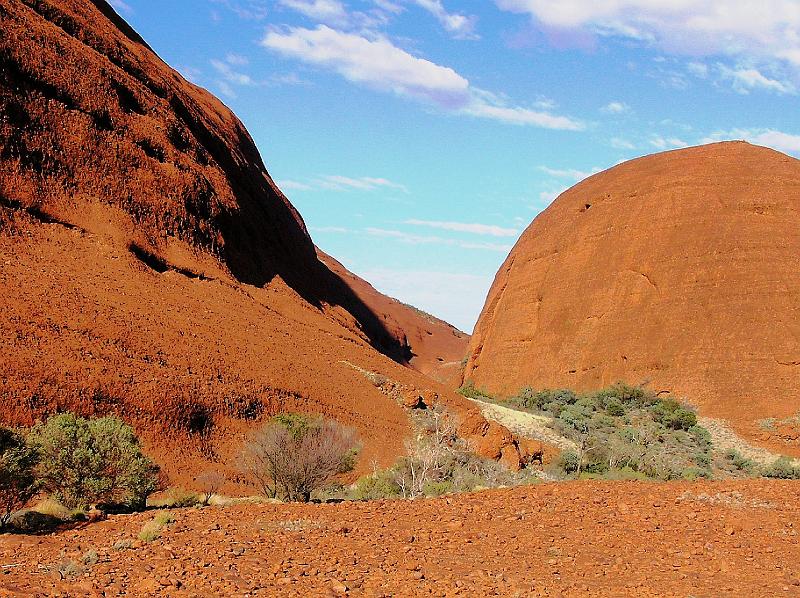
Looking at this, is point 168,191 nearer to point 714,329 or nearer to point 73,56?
point 73,56

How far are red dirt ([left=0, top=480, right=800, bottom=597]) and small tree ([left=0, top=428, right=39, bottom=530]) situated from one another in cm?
195

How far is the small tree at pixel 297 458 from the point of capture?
13953 mm

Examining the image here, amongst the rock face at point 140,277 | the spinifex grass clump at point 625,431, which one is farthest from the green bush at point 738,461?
the rock face at point 140,277

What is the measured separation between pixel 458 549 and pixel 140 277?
1763 centimetres

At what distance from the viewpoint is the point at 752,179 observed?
38.6 m

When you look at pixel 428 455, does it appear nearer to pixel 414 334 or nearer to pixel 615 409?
pixel 615 409

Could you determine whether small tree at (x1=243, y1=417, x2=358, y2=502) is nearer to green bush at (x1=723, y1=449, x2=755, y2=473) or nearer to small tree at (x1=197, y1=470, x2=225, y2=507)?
small tree at (x1=197, y1=470, x2=225, y2=507)

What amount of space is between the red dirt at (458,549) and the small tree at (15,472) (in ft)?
6.38

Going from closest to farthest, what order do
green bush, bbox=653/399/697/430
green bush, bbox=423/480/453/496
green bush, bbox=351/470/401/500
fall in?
green bush, bbox=423/480/453/496 → green bush, bbox=351/470/401/500 → green bush, bbox=653/399/697/430

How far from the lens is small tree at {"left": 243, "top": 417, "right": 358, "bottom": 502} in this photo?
549 inches

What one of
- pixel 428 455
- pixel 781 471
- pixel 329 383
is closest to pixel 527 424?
pixel 781 471

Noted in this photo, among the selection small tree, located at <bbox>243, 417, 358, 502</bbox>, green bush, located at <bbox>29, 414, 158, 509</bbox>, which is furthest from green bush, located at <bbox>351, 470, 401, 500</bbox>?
green bush, located at <bbox>29, 414, 158, 509</bbox>

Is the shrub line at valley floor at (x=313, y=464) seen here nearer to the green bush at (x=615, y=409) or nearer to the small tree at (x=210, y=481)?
the small tree at (x=210, y=481)

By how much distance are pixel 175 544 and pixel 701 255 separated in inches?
1342
